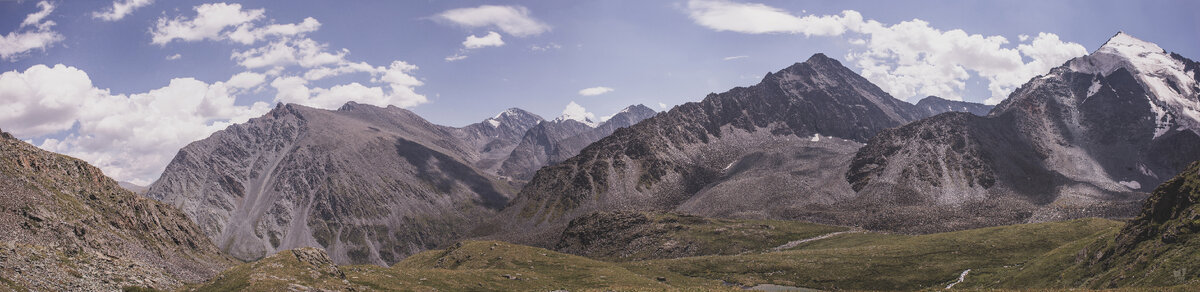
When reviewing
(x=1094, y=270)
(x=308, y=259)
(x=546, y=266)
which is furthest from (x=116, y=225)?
(x=1094, y=270)

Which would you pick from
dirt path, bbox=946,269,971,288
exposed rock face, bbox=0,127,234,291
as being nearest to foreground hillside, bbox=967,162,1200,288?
dirt path, bbox=946,269,971,288

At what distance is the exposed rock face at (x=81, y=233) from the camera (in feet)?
164

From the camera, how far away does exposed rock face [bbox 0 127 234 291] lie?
49878mm

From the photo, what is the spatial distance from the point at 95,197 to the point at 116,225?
35.7 ft

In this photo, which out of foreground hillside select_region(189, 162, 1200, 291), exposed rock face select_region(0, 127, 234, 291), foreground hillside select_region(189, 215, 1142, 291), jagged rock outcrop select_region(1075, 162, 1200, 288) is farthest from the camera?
foreground hillside select_region(189, 215, 1142, 291)

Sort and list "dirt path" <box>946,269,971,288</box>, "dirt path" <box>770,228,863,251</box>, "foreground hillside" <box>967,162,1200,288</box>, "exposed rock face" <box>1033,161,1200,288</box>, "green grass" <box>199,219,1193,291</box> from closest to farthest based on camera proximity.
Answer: "exposed rock face" <box>1033,161,1200,288</box>
"foreground hillside" <box>967,162,1200,288</box>
"green grass" <box>199,219,1193,291</box>
"dirt path" <box>946,269,971,288</box>
"dirt path" <box>770,228,863,251</box>

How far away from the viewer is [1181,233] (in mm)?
52344

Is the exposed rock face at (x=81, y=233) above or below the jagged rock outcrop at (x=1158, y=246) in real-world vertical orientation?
above

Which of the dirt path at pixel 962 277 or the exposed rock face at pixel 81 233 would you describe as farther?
the dirt path at pixel 962 277

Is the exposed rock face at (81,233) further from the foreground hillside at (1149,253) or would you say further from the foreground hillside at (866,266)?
the foreground hillside at (1149,253)

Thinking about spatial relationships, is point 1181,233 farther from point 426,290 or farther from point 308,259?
point 308,259

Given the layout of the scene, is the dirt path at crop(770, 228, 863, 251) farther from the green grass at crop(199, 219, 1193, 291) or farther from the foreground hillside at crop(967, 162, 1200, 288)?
the foreground hillside at crop(967, 162, 1200, 288)

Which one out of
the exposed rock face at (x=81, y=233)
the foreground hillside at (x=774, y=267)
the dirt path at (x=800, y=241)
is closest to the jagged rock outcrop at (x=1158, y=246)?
the foreground hillside at (x=774, y=267)

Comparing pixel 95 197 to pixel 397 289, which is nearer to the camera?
pixel 397 289
